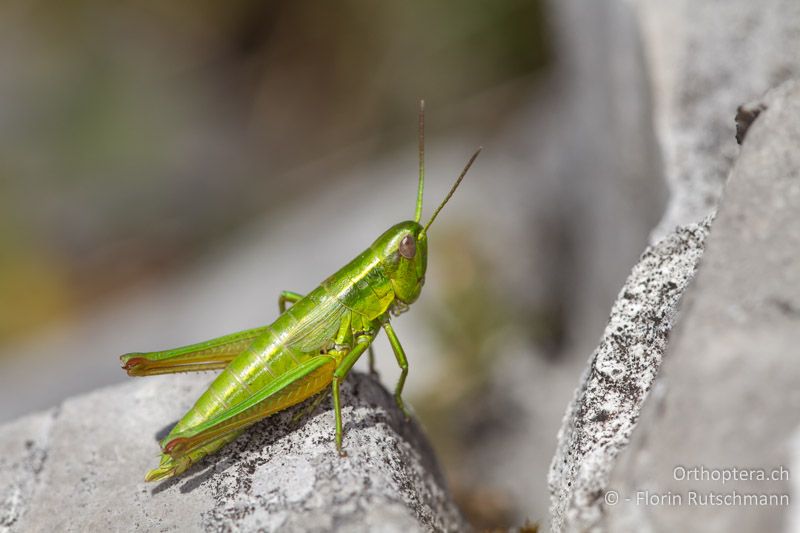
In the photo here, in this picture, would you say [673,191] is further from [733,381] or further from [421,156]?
[733,381]

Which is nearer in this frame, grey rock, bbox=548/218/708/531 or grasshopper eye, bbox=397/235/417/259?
grey rock, bbox=548/218/708/531

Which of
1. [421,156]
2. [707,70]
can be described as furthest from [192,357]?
[707,70]

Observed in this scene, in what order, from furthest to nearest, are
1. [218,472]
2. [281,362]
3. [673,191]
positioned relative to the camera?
[673,191] → [281,362] → [218,472]

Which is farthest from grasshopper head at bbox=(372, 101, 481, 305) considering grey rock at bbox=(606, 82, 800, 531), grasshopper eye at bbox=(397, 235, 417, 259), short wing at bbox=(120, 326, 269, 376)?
grey rock at bbox=(606, 82, 800, 531)

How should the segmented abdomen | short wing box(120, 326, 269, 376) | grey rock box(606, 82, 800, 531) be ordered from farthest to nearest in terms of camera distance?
short wing box(120, 326, 269, 376) → the segmented abdomen → grey rock box(606, 82, 800, 531)

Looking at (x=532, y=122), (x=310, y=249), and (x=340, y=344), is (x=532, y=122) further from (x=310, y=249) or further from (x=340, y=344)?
(x=340, y=344)

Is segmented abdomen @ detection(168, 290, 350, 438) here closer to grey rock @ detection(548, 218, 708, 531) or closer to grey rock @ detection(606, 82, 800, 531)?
grey rock @ detection(548, 218, 708, 531)

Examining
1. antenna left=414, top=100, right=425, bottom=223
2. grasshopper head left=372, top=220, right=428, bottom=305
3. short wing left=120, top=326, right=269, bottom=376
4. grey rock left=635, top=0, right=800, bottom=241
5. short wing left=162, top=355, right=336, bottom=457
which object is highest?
grey rock left=635, top=0, right=800, bottom=241
